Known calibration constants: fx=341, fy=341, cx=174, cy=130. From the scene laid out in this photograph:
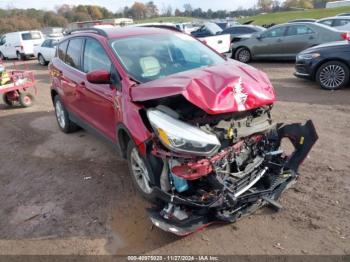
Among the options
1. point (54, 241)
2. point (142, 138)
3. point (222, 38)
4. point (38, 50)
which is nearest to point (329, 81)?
point (222, 38)

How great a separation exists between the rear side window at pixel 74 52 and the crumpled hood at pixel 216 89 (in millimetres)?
2147

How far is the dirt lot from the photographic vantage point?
320cm

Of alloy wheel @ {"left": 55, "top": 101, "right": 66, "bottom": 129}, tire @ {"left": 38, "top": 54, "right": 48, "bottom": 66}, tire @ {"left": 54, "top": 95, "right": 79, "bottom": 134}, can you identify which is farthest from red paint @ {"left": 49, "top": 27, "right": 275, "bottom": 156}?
tire @ {"left": 38, "top": 54, "right": 48, "bottom": 66}

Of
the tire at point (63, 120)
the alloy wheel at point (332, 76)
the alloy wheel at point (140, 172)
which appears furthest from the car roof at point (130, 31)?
the alloy wheel at point (332, 76)

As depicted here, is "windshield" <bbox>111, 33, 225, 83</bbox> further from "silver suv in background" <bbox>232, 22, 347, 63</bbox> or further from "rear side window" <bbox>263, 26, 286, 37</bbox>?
"rear side window" <bbox>263, 26, 286, 37</bbox>

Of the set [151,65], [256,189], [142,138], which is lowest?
[256,189]

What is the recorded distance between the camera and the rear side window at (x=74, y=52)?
17.6 feet

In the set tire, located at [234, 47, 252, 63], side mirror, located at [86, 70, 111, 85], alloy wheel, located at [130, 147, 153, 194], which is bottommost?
tire, located at [234, 47, 252, 63]

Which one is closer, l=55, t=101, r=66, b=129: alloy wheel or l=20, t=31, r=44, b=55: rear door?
l=55, t=101, r=66, b=129: alloy wheel

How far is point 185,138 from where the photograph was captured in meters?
2.97

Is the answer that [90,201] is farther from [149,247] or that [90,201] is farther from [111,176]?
[149,247]

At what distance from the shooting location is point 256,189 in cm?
355

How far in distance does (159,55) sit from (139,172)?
149cm

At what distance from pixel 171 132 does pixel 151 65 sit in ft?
4.54
